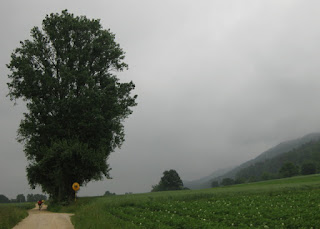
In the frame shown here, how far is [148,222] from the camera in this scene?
15258 mm

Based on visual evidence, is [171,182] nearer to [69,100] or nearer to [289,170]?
[289,170]

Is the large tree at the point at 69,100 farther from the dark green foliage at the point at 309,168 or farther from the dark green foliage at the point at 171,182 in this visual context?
the dark green foliage at the point at 309,168

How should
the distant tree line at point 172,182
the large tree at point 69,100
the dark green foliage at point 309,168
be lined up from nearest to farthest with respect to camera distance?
the large tree at point 69,100 → the distant tree line at point 172,182 → the dark green foliage at point 309,168

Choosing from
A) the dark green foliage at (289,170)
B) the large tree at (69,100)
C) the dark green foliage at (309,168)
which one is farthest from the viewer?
the dark green foliage at (289,170)

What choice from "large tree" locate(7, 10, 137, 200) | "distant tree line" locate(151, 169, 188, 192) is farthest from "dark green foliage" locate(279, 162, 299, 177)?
"large tree" locate(7, 10, 137, 200)

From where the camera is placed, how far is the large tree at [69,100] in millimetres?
33906

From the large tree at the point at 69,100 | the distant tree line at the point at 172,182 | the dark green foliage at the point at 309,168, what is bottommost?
the dark green foliage at the point at 309,168

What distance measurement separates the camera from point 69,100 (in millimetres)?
33531

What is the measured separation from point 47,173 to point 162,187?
101423mm

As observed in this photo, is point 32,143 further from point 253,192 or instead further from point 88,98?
point 253,192

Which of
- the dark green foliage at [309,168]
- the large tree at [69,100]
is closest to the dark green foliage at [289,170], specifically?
the dark green foliage at [309,168]

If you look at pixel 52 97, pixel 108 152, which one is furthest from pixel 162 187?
pixel 52 97

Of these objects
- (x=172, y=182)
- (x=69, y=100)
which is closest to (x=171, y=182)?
(x=172, y=182)

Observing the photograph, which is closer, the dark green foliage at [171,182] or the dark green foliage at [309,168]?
the dark green foliage at [171,182]
